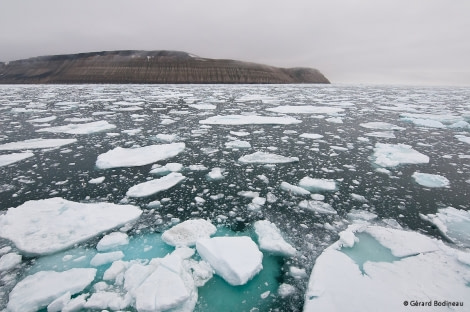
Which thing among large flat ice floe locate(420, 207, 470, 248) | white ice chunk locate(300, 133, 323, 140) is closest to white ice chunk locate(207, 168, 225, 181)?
large flat ice floe locate(420, 207, 470, 248)

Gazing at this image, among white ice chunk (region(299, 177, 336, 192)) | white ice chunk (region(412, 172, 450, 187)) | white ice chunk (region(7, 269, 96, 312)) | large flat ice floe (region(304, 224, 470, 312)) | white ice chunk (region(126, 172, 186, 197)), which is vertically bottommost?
white ice chunk (region(7, 269, 96, 312))

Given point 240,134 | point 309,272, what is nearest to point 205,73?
point 240,134

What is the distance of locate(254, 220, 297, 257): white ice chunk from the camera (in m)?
1.83

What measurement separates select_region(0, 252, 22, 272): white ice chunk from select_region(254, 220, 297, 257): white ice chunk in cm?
158

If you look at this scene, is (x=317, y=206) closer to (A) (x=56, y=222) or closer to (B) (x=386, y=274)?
(B) (x=386, y=274)

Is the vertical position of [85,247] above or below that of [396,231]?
below

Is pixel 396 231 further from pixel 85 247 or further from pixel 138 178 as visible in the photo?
pixel 138 178

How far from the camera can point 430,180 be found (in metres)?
2.96

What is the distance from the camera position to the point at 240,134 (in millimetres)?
5273

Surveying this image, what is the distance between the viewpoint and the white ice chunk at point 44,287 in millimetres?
1395

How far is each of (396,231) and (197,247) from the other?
1.47 m

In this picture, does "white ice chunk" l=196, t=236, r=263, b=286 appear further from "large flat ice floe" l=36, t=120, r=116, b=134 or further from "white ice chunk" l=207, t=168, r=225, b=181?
"large flat ice floe" l=36, t=120, r=116, b=134

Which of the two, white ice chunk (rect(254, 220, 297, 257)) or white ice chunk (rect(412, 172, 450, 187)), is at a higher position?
white ice chunk (rect(412, 172, 450, 187))

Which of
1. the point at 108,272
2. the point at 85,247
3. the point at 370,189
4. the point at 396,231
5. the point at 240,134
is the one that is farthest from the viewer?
the point at 240,134
